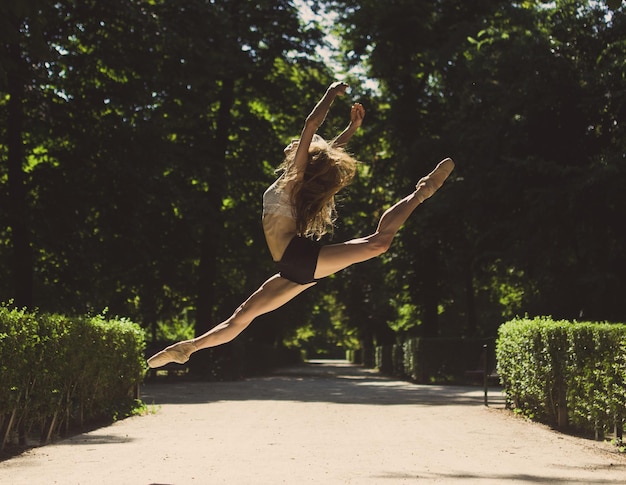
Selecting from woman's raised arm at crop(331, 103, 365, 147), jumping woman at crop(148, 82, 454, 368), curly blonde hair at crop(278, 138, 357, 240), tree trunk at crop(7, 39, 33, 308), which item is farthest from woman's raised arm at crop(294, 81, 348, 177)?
tree trunk at crop(7, 39, 33, 308)

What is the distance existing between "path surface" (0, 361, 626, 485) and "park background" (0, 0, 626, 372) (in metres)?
5.73

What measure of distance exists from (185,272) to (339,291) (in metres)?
17.8

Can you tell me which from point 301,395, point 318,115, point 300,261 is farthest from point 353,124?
point 301,395

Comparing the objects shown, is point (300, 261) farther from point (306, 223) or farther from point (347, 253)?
point (306, 223)

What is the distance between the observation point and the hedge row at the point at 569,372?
11695 millimetres

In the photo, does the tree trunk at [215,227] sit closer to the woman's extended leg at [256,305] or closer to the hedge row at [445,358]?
the hedge row at [445,358]

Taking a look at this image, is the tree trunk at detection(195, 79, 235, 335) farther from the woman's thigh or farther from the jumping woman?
the woman's thigh

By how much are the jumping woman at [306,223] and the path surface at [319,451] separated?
204 cm

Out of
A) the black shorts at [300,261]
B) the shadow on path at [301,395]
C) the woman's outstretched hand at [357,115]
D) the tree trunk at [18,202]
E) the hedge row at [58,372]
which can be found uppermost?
the tree trunk at [18,202]

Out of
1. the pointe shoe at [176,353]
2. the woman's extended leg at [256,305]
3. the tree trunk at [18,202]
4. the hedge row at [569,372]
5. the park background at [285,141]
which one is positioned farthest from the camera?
the park background at [285,141]

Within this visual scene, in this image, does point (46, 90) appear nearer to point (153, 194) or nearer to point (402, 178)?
point (153, 194)

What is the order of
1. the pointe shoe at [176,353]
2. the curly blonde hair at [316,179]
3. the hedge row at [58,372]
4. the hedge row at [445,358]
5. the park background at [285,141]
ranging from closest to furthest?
the curly blonde hair at [316,179] < the pointe shoe at [176,353] < the hedge row at [58,372] < the park background at [285,141] < the hedge row at [445,358]

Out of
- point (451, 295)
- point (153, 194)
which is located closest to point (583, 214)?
point (153, 194)

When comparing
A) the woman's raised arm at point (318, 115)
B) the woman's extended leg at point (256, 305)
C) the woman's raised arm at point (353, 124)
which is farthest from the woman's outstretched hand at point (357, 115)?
the woman's extended leg at point (256, 305)
